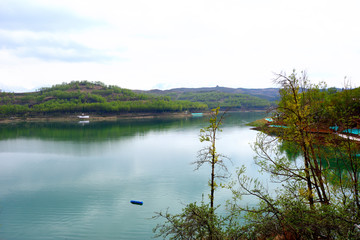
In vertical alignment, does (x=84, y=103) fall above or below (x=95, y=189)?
above

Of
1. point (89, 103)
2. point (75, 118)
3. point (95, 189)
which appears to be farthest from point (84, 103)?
point (95, 189)

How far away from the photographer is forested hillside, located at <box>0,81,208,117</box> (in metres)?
Result: 98.5

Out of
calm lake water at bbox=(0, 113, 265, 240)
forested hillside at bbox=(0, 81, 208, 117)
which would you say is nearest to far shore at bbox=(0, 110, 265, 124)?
forested hillside at bbox=(0, 81, 208, 117)

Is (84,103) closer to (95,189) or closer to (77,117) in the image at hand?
(77,117)

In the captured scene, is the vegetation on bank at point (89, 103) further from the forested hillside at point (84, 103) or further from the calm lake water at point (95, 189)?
the calm lake water at point (95, 189)

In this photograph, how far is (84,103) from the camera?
111m

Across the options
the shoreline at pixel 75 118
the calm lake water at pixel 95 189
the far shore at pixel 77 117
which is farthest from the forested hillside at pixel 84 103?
the calm lake water at pixel 95 189

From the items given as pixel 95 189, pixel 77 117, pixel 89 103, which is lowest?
pixel 95 189

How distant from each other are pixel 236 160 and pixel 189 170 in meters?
5.89

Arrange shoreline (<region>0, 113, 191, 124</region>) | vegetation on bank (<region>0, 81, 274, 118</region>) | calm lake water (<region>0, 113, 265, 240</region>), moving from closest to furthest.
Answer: calm lake water (<region>0, 113, 265, 240</region>) < shoreline (<region>0, 113, 191, 124</region>) < vegetation on bank (<region>0, 81, 274, 118</region>)

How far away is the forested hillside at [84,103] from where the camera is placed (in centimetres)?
9850

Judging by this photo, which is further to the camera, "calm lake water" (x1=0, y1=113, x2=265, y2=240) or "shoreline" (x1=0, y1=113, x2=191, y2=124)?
"shoreline" (x1=0, y1=113, x2=191, y2=124)

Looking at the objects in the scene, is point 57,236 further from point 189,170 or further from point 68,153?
point 68,153

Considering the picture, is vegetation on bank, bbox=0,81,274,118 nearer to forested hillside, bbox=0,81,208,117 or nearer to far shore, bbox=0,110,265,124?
forested hillside, bbox=0,81,208,117
